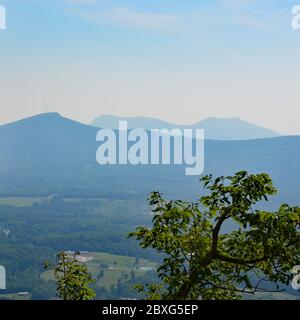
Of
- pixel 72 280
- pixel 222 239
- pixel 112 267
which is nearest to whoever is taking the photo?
pixel 222 239

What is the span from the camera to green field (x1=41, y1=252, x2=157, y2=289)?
10800cm

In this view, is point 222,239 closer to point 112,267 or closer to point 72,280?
point 72,280

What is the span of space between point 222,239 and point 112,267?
381 feet

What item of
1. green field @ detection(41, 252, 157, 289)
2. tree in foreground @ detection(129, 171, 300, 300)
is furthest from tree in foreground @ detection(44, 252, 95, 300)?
green field @ detection(41, 252, 157, 289)

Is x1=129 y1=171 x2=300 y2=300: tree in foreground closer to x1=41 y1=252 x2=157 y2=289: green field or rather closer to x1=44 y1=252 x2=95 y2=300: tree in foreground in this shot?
x1=44 y1=252 x2=95 y2=300: tree in foreground

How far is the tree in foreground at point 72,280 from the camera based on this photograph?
1043cm

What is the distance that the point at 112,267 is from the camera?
12331cm

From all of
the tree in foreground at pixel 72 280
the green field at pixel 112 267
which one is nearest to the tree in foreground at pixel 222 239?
the tree in foreground at pixel 72 280

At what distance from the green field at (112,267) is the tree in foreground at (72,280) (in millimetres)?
94123

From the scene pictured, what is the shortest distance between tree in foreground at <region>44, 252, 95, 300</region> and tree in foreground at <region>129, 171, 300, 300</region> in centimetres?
135

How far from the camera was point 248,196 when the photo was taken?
A: 8.49 meters

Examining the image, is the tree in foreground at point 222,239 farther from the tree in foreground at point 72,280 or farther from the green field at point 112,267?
the green field at point 112,267

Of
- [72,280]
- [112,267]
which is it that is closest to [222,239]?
[72,280]
